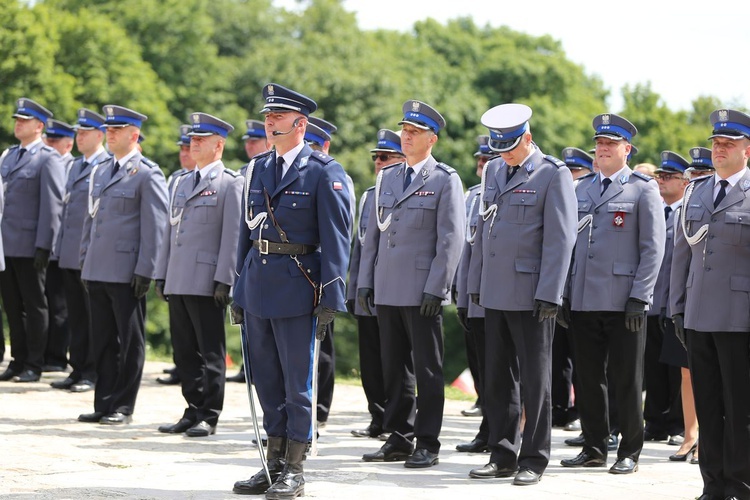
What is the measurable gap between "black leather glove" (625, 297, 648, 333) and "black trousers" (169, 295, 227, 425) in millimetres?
3279

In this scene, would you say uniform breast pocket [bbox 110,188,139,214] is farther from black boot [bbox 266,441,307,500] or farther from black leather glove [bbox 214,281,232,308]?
black boot [bbox 266,441,307,500]

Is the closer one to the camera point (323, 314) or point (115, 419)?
point (323, 314)

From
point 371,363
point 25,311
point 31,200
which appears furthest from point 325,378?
point 31,200

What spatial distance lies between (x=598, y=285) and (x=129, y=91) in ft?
76.0

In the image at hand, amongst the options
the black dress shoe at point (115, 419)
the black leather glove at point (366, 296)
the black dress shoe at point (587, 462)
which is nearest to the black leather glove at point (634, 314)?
the black dress shoe at point (587, 462)

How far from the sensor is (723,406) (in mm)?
7285

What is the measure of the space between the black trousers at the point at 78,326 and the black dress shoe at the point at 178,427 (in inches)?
94.2

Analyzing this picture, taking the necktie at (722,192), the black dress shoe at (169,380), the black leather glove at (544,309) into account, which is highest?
the necktie at (722,192)

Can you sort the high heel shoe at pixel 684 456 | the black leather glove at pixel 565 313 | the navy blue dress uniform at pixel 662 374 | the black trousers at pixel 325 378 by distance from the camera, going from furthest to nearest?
the navy blue dress uniform at pixel 662 374 → the black trousers at pixel 325 378 → the high heel shoe at pixel 684 456 → the black leather glove at pixel 565 313

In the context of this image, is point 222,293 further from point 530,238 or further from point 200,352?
point 530,238

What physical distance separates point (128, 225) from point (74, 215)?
2.09m

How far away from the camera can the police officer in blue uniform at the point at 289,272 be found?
7176mm

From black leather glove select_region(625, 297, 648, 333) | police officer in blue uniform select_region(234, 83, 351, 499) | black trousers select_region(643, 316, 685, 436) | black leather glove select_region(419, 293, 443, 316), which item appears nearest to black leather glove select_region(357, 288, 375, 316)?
black leather glove select_region(419, 293, 443, 316)

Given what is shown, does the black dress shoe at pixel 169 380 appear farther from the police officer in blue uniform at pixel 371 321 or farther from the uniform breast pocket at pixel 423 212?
the uniform breast pocket at pixel 423 212
